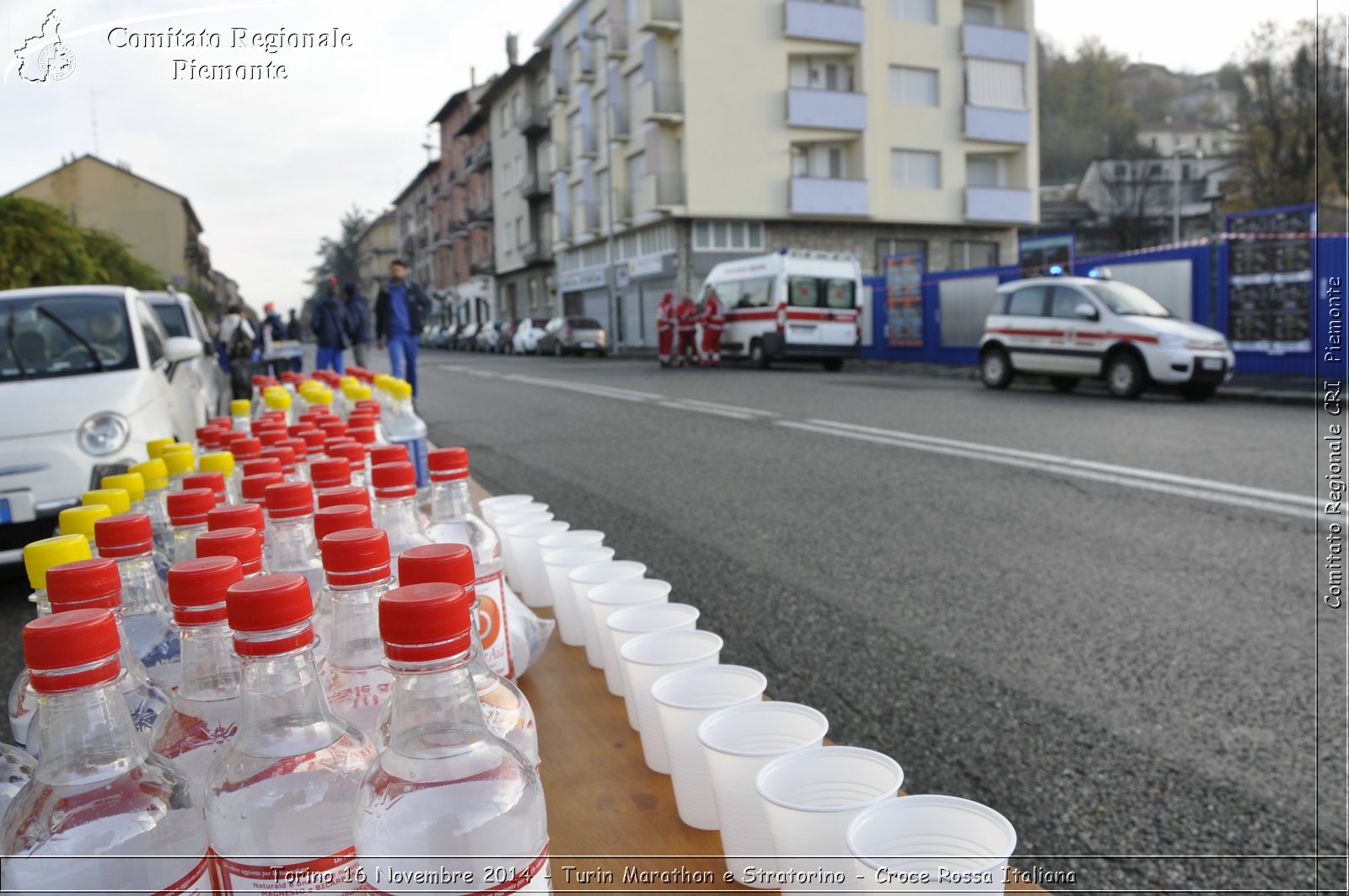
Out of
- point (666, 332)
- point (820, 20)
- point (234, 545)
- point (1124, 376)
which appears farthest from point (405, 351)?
point (820, 20)

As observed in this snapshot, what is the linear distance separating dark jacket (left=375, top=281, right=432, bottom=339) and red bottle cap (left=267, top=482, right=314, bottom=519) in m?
10.1

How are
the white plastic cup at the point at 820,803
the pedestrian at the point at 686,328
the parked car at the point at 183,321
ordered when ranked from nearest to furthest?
the white plastic cup at the point at 820,803, the parked car at the point at 183,321, the pedestrian at the point at 686,328

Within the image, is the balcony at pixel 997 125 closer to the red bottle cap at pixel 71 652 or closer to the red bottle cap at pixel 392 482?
the red bottle cap at pixel 392 482

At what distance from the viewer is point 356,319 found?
1188 centimetres

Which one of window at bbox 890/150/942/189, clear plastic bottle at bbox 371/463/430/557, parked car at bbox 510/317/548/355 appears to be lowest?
clear plastic bottle at bbox 371/463/430/557

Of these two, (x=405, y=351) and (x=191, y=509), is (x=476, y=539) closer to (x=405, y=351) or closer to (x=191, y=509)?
(x=191, y=509)

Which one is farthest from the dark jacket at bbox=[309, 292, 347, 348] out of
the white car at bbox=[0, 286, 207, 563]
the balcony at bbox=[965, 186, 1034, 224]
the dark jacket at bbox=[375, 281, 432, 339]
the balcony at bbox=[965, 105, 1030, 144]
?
the balcony at bbox=[965, 186, 1034, 224]

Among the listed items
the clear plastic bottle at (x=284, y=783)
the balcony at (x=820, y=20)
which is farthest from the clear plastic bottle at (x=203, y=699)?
the balcony at (x=820, y=20)

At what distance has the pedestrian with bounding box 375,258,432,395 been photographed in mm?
10695

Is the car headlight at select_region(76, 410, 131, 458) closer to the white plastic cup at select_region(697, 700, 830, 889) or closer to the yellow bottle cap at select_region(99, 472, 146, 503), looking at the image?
the yellow bottle cap at select_region(99, 472, 146, 503)

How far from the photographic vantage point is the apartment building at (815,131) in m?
29.6

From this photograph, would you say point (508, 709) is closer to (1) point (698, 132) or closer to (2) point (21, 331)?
(2) point (21, 331)

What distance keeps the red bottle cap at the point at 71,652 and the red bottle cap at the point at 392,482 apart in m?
0.56

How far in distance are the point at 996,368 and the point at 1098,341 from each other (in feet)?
6.03
